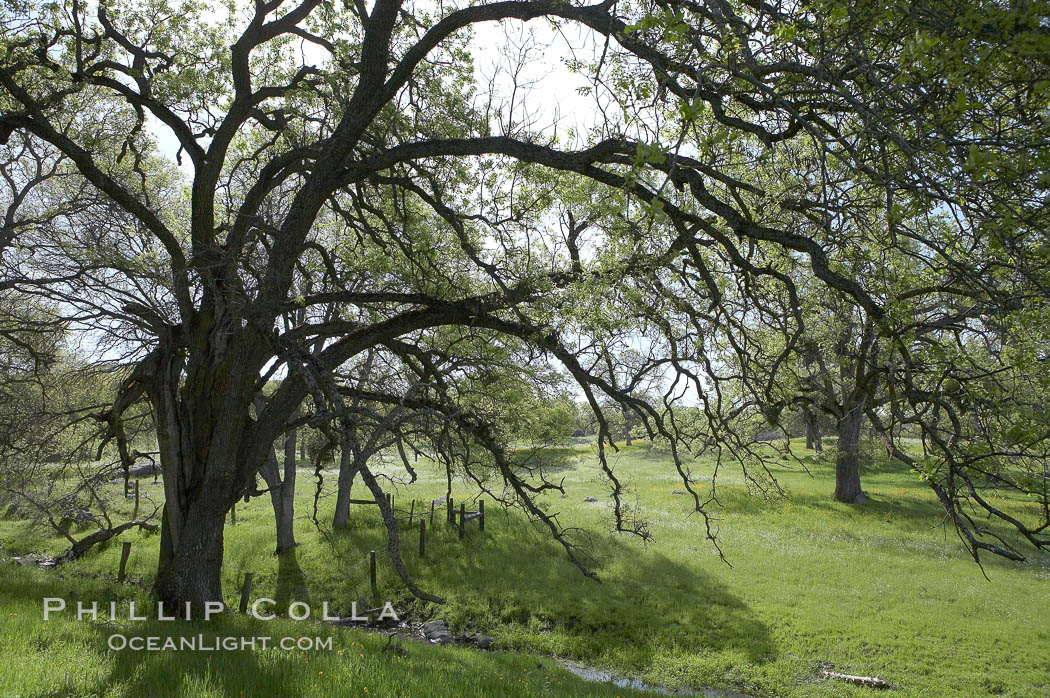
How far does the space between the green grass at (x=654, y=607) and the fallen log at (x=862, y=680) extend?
10.0 inches

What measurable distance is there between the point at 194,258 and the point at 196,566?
4.30m

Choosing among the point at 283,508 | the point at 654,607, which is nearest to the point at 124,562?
the point at 283,508

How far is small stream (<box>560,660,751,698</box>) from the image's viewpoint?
10.1 m

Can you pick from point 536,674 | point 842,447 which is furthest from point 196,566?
point 842,447

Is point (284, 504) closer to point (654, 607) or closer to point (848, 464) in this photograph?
point (654, 607)

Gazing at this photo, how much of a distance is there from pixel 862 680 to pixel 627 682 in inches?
160

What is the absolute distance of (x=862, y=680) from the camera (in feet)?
34.2

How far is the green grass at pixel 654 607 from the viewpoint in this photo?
6.33 m

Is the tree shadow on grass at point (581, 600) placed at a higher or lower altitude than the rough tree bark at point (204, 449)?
lower

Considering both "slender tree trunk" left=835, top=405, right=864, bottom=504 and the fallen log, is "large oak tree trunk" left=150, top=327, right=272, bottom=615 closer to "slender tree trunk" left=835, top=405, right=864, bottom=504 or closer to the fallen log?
the fallen log

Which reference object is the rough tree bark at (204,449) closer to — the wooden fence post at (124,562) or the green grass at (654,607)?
the green grass at (654,607)

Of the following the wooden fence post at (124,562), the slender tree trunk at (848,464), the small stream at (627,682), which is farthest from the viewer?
the slender tree trunk at (848,464)

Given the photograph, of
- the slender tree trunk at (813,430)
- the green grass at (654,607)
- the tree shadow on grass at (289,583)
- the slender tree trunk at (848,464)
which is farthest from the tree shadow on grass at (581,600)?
the slender tree trunk at (848,464)

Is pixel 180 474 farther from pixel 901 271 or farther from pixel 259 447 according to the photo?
pixel 901 271
